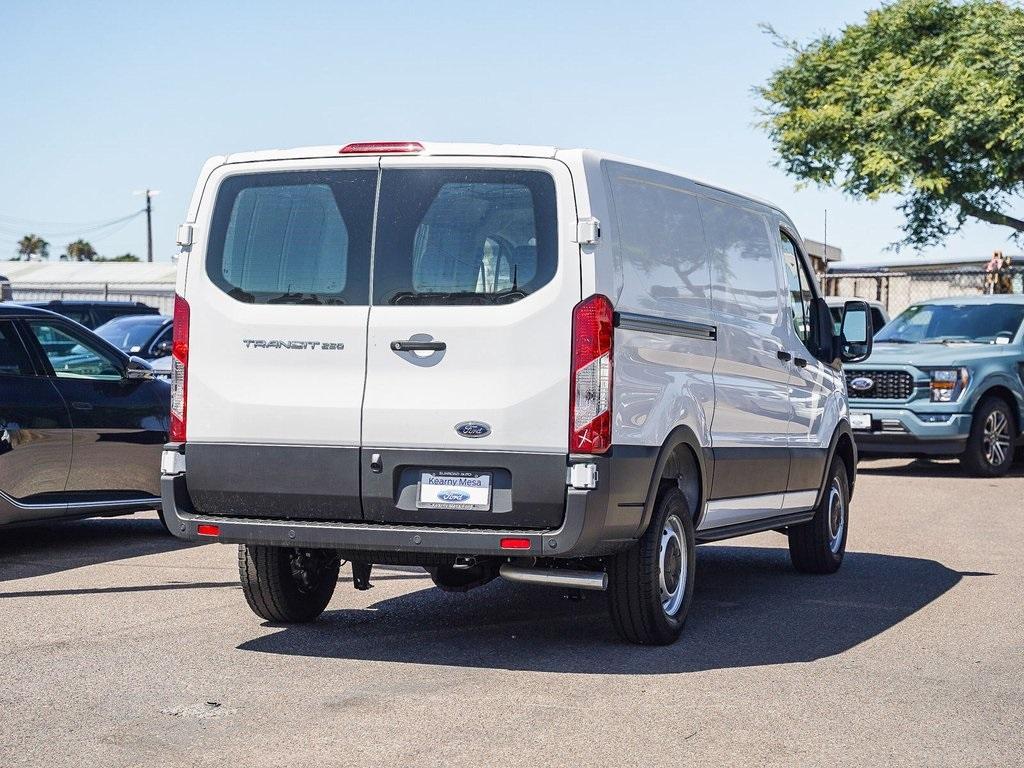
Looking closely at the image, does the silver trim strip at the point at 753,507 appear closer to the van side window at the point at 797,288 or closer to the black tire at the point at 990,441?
the van side window at the point at 797,288

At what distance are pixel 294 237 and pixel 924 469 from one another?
13069 millimetres

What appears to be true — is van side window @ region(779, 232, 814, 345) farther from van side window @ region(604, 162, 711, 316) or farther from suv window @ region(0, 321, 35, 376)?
suv window @ region(0, 321, 35, 376)

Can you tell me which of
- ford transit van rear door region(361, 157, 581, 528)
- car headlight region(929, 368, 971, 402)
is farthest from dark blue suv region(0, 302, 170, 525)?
car headlight region(929, 368, 971, 402)

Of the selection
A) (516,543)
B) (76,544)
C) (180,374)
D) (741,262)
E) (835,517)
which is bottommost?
(76,544)

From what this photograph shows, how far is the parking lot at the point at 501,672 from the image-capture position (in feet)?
17.9

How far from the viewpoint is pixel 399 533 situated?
6648mm

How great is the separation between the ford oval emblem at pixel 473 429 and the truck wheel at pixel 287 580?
3.69 feet

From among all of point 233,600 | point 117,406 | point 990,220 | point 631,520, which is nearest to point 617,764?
point 631,520

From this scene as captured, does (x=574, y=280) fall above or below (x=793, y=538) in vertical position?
above

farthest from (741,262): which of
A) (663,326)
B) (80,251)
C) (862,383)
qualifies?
(80,251)

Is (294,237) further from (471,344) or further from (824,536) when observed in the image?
(824,536)

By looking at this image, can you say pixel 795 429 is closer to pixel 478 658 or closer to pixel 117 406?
pixel 478 658

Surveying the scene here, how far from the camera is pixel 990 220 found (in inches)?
1270

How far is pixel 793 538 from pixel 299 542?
4242 mm
